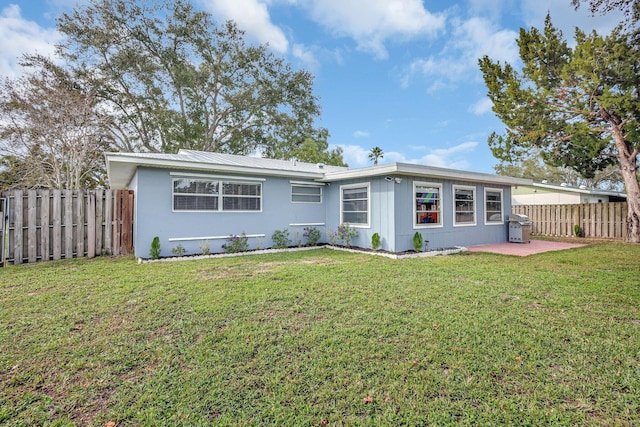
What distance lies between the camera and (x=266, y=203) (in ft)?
31.4

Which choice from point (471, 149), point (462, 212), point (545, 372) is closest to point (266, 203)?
point (462, 212)

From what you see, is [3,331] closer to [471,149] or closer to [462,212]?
[462,212]

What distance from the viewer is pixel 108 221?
28.1ft

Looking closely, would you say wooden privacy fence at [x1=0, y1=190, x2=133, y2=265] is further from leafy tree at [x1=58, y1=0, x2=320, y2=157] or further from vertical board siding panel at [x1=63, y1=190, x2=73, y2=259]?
leafy tree at [x1=58, y1=0, x2=320, y2=157]

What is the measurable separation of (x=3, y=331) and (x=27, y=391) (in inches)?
61.7

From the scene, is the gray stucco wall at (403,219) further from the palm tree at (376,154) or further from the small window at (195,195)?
the palm tree at (376,154)

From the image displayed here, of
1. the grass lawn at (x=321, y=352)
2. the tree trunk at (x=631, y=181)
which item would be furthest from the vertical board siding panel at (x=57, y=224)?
the tree trunk at (x=631, y=181)

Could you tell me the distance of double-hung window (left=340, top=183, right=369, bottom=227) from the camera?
947cm

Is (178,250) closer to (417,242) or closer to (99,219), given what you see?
(99,219)

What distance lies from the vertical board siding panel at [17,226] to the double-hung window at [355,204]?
843cm

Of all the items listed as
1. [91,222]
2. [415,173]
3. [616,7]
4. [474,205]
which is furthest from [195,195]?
[616,7]

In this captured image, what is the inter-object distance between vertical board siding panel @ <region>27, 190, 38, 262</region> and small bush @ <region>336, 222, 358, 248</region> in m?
8.01

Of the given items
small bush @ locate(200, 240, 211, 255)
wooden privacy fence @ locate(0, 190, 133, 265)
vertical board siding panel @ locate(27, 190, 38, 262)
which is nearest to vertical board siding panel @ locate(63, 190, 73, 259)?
wooden privacy fence @ locate(0, 190, 133, 265)

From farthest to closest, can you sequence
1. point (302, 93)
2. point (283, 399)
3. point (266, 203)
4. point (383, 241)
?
1. point (302, 93)
2. point (266, 203)
3. point (383, 241)
4. point (283, 399)
